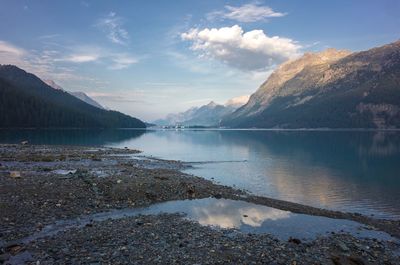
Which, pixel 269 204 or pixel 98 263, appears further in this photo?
pixel 269 204

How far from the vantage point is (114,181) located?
4166 centimetres

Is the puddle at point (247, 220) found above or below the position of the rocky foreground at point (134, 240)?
below

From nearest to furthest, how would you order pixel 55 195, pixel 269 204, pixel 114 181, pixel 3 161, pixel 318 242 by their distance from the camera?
→ pixel 318 242 → pixel 55 195 → pixel 269 204 → pixel 114 181 → pixel 3 161

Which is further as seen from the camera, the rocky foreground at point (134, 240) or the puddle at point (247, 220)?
the puddle at point (247, 220)

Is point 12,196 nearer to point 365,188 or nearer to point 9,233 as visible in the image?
point 9,233

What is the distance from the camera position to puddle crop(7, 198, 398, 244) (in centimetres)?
2736

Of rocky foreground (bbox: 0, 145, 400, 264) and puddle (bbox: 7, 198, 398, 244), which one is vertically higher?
rocky foreground (bbox: 0, 145, 400, 264)

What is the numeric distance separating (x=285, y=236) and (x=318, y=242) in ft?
8.26

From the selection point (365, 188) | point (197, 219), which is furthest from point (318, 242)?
point (365, 188)

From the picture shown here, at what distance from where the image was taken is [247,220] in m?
31.3

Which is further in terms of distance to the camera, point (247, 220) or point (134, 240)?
point (247, 220)

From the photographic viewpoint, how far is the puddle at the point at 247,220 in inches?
1077

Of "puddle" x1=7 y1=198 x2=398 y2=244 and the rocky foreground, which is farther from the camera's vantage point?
"puddle" x1=7 y1=198 x2=398 y2=244

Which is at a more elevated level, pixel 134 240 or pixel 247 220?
pixel 134 240
